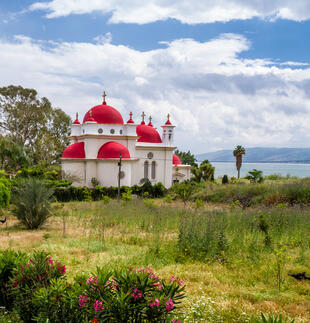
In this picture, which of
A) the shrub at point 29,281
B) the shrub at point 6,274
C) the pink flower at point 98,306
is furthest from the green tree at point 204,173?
the pink flower at point 98,306

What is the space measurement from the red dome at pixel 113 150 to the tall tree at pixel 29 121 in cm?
1277

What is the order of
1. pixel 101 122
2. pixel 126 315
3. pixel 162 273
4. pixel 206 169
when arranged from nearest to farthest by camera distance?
pixel 126 315 < pixel 162 273 < pixel 101 122 < pixel 206 169

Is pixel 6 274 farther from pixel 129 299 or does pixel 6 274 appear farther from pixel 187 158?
pixel 187 158

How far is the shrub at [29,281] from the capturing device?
13.5 feet

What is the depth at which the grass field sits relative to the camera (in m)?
5.19

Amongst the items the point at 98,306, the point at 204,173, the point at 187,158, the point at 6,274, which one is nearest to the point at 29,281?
the point at 6,274

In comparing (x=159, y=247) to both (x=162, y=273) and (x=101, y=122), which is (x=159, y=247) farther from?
(x=101, y=122)

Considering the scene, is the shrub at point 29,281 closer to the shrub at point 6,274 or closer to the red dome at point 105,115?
the shrub at point 6,274

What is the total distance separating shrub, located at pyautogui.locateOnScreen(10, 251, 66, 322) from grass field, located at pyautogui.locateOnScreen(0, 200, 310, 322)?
186 centimetres

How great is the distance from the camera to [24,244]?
29.3 ft

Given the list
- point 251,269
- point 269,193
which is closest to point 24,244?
point 251,269

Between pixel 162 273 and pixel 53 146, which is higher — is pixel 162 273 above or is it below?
below

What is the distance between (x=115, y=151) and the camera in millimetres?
26703

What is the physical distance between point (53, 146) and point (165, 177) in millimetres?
15255
